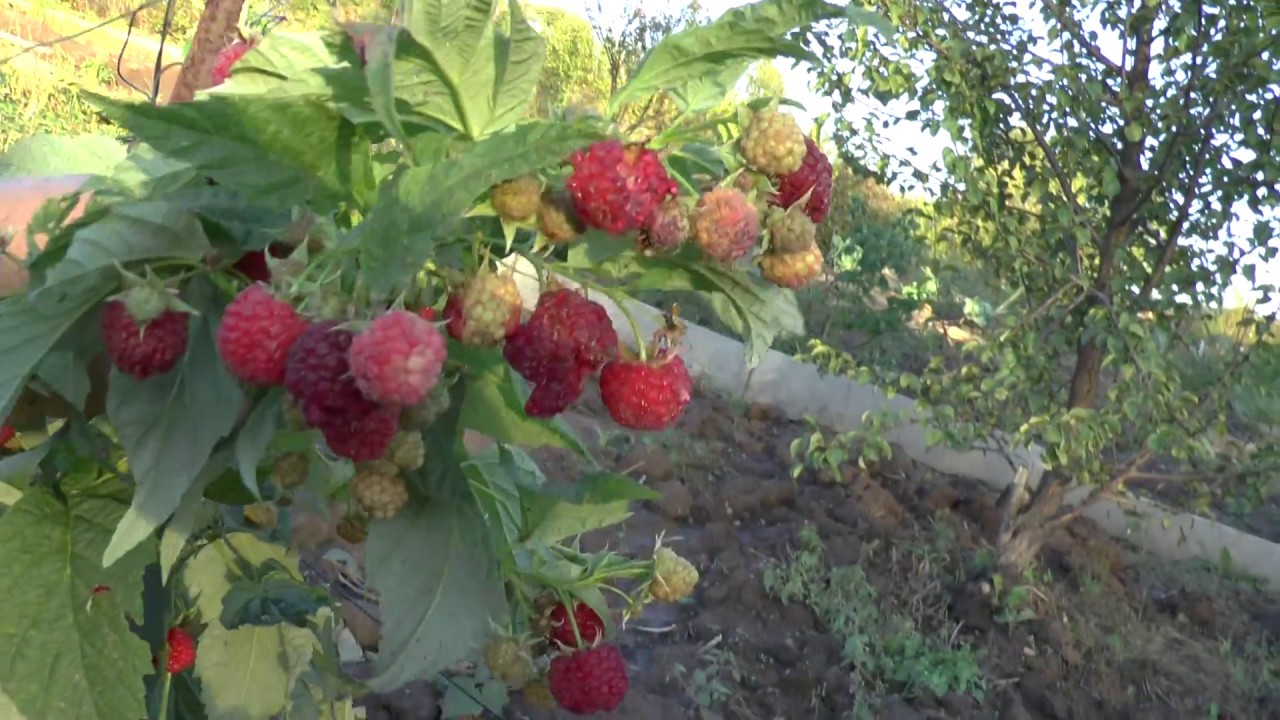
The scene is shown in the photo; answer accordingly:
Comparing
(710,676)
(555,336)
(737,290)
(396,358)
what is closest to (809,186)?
(737,290)

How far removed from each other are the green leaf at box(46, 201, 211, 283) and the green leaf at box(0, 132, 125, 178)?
35 cm

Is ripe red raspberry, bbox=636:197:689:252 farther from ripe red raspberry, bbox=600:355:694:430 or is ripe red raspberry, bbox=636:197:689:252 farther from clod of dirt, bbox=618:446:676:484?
clod of dirt, bbox=618:446:676:484

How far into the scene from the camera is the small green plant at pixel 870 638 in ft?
8.42

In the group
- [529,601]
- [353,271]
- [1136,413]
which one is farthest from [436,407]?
[1136,413]

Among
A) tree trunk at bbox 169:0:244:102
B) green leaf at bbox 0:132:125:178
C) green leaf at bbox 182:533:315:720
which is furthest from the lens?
tree trunk at bbox 169:0:244:102

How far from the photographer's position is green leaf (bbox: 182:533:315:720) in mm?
1248

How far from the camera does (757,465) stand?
362cm

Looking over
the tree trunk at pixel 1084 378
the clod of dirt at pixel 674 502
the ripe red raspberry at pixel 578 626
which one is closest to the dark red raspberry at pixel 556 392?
the ripe red raspberry at pixel 578 626

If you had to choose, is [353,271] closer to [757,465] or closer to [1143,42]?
[1143,42]

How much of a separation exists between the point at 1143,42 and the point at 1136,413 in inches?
36.1

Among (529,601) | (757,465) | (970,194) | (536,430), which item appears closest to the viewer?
(536,430)

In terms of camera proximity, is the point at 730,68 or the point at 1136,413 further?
the point at 1136,413

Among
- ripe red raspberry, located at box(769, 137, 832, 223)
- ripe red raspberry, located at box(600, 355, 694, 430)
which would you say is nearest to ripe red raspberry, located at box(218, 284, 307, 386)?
ripe red raspberry, located at box(600, 355, 694, 430)

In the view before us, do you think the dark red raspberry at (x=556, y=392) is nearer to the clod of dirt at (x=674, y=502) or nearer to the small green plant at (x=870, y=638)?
the small green plant at (x=870, y=638)
